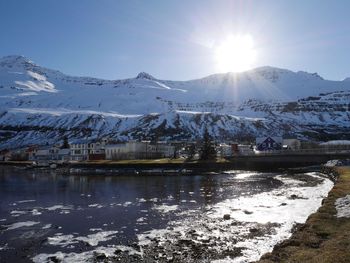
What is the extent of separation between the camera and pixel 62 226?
3738 centimetres

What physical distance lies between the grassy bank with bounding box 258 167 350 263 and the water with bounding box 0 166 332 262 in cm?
278

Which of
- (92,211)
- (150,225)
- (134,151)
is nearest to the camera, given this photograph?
(150,225)

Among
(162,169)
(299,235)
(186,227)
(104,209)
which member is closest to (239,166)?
(162,169)

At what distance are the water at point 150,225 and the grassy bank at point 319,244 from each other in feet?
9.11

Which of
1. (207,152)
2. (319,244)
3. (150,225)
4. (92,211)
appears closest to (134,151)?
(207,152)

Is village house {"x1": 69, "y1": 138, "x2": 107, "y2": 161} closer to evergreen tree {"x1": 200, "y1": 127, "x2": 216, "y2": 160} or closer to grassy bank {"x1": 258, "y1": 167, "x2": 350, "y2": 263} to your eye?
evergreen tree {"x1": 200, "y1": 127, "x2": 216, "y2": 160}

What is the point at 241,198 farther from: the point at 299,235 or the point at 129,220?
the point at 299,235

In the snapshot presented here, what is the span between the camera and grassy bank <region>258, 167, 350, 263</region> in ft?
63.4

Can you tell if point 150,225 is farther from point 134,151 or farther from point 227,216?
point 134,151

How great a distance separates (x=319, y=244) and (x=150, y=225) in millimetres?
17368

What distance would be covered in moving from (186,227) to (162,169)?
3389 inches

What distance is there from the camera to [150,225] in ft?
121

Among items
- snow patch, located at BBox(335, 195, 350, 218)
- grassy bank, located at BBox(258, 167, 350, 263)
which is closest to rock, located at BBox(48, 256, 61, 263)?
grassy bank, located at BBox(258, 167, 350, 263)

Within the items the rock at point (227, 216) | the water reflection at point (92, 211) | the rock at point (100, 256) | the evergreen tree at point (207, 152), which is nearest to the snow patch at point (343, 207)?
the rock at point (227, 216)
